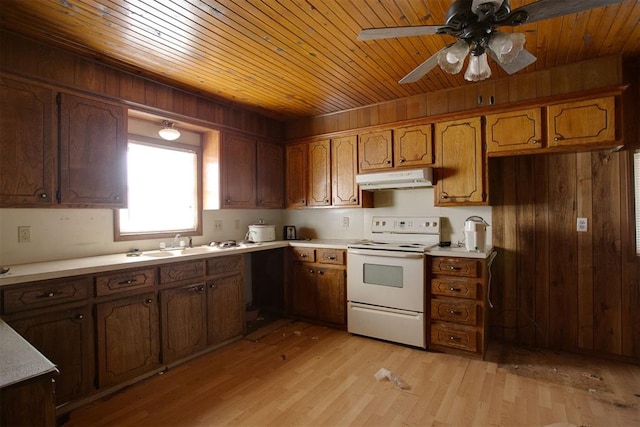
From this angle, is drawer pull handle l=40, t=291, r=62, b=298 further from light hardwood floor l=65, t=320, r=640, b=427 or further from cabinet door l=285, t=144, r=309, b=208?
cabinet door l=285, t=144, r=309, b=208

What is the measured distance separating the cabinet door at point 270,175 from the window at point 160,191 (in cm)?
72

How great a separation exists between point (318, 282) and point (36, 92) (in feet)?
9.38

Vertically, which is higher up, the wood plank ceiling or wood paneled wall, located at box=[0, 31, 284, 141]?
the wood plank ceiling

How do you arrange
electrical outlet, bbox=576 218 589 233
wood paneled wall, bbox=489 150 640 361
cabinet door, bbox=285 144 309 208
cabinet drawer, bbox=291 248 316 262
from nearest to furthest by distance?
wood paneled wall, bbox=489 150 640 361, electrical outlet, bbox=576 218 589 233, cabinet drawer, bbox=291 248 316 262, cabinet door, bbox=285 144 309 208

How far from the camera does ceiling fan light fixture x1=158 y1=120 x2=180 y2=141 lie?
3062 mm

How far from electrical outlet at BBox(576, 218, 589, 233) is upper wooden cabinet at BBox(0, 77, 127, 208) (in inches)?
153

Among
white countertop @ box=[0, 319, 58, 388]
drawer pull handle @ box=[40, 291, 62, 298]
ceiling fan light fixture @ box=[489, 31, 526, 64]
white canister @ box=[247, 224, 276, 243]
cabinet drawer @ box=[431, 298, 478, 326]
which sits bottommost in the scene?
cabinet drawer @ box=[431, 298, 478, 326]

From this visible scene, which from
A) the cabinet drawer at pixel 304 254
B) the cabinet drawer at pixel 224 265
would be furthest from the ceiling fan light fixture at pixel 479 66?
the cabinet drawer at pixel 224 265

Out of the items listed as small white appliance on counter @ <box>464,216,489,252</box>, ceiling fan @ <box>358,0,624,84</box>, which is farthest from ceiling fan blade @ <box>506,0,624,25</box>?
small white appliance on counter @ <box>464,216,489,252</box>

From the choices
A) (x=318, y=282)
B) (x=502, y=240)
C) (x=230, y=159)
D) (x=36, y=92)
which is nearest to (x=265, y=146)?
(x=230, y=159)

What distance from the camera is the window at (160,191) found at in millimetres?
2938

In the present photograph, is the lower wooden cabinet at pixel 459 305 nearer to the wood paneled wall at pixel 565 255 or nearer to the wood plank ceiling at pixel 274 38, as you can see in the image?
the wood paneled wall at pixel 565 255

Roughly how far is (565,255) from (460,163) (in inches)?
48.8

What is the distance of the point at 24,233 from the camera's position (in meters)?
2.25
